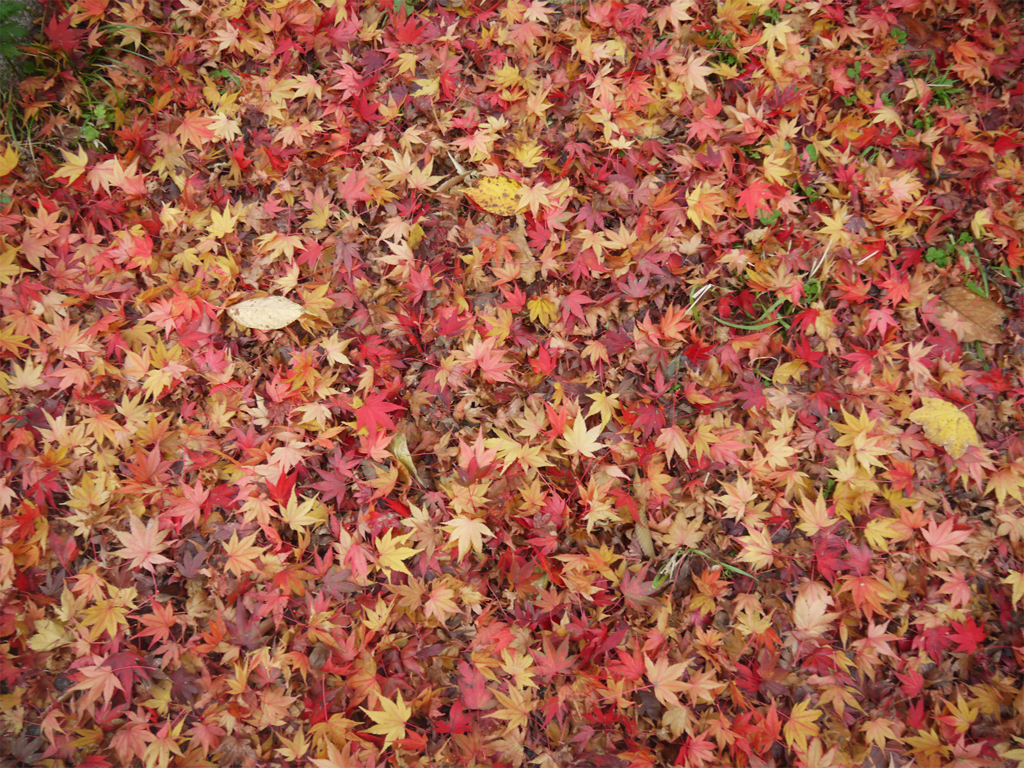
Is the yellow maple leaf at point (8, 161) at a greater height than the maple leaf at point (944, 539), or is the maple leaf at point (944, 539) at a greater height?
the yellow maple leaf at point (8, 161)

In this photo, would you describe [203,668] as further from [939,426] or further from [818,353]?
[939,426]

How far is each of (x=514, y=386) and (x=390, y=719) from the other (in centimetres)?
124

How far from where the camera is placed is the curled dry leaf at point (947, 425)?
214 centimetres

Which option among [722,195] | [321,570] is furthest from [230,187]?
[722,195]

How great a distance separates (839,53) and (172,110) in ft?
10.5

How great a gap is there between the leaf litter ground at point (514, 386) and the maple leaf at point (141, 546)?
2cm

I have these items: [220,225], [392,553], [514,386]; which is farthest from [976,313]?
[220,225]

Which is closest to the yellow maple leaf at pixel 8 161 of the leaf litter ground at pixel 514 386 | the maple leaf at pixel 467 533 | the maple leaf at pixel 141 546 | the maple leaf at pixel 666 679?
the leaf litter ground at pixel 514 386

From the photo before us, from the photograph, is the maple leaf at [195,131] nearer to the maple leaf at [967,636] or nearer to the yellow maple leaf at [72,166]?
the yellow maple leaf at [72,166]

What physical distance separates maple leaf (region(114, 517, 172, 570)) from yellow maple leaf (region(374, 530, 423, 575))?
79cm

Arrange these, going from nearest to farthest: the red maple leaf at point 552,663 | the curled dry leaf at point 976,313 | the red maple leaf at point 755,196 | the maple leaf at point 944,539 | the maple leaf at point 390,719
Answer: the maple leaf at point 390,719 → the red maple leaf at point 552,663 → the maple leaf at point 944,539 → the curled dry leaf at point 976,313 → the red maple leaf at point 755,196

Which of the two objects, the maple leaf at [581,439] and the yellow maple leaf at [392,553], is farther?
the maple leaf at [581,439]

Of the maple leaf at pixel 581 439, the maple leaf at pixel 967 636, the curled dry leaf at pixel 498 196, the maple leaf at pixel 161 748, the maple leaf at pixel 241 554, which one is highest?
the curled dry leaf at pixel 498 196

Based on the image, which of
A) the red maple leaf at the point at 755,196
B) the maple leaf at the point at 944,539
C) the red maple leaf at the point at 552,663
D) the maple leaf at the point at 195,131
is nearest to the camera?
the red maple leaf at the point at 552,663
